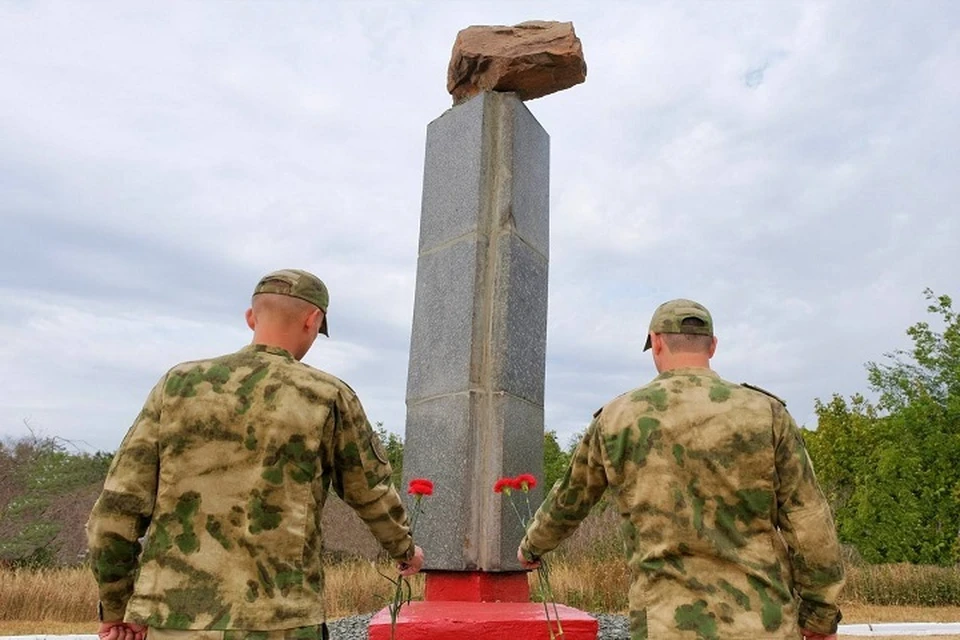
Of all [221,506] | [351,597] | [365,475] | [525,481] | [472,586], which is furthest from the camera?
[351,597]

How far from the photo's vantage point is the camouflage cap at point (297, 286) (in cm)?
257

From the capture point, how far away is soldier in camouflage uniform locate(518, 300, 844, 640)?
233 cm

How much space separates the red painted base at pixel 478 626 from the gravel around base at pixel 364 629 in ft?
3.92

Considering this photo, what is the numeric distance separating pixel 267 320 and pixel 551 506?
1171mm

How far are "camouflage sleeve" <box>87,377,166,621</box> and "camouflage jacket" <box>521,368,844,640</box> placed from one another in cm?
138

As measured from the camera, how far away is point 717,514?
7.79ft

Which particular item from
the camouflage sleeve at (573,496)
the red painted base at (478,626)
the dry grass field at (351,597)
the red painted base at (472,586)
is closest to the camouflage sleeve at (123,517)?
the camouflage sleeve at (573,496)

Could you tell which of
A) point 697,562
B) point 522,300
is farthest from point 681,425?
point 522,300

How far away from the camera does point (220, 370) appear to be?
7.77ft

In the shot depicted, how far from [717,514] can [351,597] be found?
8.34 m

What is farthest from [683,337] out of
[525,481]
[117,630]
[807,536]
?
[117,630]

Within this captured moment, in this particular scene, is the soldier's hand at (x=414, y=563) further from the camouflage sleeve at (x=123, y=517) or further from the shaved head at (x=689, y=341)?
the shaved head at (x=689, y=341)

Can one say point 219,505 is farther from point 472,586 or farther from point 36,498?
point 36,498

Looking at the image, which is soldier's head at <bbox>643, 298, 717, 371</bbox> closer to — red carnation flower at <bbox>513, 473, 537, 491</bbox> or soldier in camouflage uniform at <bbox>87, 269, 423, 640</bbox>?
red carnation flower at <bbox>513, 473, 537, 491</bbox>
